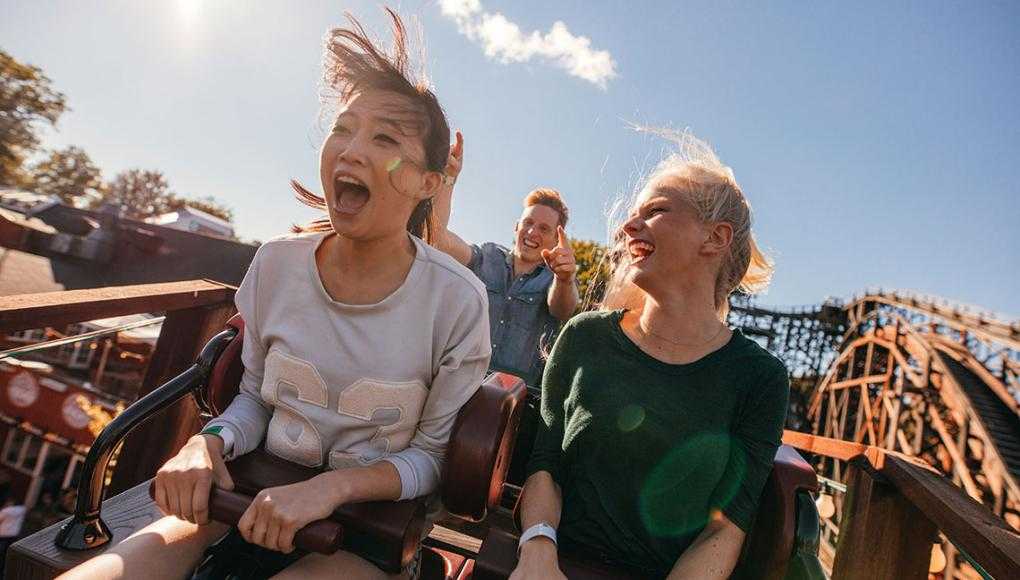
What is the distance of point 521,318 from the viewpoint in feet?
9.57

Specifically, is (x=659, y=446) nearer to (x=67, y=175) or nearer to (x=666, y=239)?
(x=666, y=239)

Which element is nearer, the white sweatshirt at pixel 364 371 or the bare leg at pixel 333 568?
the bare leg at pixel 333 568

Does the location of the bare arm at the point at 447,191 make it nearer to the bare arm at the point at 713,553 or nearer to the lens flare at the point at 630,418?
the lens flare at the point at 630,418

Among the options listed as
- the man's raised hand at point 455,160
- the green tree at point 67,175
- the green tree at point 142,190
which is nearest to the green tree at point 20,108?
the green tree at point 67,175

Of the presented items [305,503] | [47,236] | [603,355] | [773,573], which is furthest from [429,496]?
[47,236]

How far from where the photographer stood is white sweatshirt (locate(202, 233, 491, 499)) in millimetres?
1162

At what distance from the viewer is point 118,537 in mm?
1243

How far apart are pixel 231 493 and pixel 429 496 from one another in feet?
1.34

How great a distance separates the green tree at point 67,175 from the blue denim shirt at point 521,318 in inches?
1559

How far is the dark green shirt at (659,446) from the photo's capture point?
123cm

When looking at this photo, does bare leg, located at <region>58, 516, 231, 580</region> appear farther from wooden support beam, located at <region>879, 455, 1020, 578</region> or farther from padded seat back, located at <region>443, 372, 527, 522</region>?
wooden support beam, located at <region>879, 455, 1020, 578</region>

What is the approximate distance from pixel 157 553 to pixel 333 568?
12.8 inches

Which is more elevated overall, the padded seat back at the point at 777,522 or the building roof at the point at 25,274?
the padded seat back at the point at 777,522

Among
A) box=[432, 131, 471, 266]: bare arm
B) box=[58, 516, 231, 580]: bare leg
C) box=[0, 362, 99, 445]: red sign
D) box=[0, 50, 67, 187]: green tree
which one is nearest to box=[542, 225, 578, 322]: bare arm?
box=[432, 131, 471, 266]: bare arm
